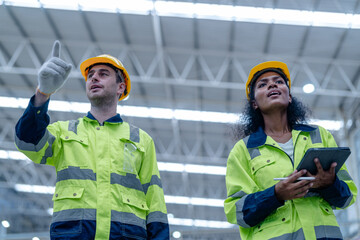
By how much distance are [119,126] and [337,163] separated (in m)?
1.60

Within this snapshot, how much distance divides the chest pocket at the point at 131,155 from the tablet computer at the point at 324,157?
3.80 ft

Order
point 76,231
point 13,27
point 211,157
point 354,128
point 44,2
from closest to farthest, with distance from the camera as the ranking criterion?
1. point 76,231
2. point 44,2
3. point 13,27
4. point 354,128
5. point 211,157

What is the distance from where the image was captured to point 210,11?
46.2ft

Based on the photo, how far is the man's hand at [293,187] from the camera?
2953mm

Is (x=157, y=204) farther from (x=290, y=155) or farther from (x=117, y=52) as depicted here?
(x=117, y=52)

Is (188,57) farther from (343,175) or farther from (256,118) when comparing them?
(343,175)

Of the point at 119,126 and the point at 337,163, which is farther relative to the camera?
the point at 119,126

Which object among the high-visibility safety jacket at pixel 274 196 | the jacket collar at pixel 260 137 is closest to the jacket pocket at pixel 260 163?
the high-visibility safety jacket at pixel 274 196

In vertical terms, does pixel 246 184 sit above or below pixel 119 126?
below

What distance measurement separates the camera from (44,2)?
1426 cm

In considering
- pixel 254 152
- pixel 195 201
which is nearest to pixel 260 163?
pixel 254 152

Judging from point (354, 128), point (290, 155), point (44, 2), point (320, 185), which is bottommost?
point (320, 185)

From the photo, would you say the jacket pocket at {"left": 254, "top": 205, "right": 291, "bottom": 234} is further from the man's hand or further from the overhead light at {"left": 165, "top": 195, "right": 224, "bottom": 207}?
the overhead light at {"left": 165, "top": 195, "right": 224, "bottom": 207}

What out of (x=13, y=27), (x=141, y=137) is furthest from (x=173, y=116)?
(x=141, y=137)
